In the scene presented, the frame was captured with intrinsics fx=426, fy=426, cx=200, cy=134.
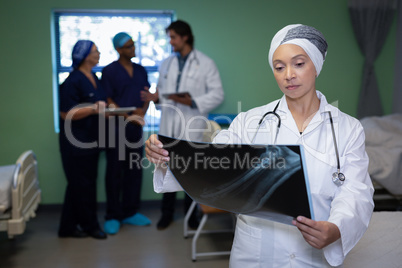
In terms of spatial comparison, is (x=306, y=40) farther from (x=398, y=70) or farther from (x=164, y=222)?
(x=398, y=70)

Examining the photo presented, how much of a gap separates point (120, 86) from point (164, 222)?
126cm

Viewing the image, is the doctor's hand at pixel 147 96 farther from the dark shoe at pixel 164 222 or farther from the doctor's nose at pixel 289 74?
the doctor's nose at pixel 289 74

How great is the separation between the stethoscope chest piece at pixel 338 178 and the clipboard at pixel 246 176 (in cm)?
18

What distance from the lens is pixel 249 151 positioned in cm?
107

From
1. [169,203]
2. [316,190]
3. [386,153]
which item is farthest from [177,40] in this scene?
[316,190]

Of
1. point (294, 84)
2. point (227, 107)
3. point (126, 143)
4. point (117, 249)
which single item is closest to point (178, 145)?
point (294, 84)

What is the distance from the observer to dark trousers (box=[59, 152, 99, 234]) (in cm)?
338

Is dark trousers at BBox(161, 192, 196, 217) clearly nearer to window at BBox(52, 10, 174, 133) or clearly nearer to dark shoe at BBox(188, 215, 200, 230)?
dark shoe at BBox(188, 215, 200, 230)

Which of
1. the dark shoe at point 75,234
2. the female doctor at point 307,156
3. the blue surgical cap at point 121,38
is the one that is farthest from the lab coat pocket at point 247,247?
the blue surgical cap at point 121,38

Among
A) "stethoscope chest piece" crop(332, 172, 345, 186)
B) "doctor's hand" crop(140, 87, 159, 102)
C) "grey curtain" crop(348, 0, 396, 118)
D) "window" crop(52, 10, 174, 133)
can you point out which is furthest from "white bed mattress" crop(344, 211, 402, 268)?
"grey curtain" crop(348, 0, 396, 118)

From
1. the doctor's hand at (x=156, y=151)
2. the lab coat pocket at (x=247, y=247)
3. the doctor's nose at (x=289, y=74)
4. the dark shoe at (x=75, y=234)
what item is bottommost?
the dark shoe at (x=75, y=234)

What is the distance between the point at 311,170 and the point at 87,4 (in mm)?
3522

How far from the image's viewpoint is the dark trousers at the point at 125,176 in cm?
376

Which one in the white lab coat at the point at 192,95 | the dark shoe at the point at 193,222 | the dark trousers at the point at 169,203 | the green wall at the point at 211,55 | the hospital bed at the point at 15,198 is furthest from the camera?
the green wall at the point at 211,55
